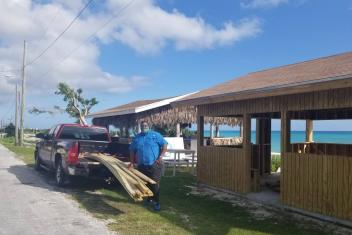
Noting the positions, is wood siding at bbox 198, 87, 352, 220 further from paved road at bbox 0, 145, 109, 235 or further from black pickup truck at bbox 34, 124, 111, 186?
paved road at bbox 0, 145, 109, 235

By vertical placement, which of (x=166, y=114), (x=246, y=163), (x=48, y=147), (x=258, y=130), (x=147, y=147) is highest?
(x=166, y=114)

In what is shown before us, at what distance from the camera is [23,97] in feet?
117

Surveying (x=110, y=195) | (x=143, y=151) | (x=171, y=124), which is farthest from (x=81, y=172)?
(x=171, y=124)

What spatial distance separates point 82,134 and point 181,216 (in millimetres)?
6325

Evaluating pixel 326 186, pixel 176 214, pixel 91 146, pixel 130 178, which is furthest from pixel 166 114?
pixel 326 186

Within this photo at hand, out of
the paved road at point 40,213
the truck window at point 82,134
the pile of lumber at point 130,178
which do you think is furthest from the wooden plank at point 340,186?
the truck window at point 82,134

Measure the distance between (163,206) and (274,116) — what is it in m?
6.74

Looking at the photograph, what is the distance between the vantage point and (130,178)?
31.3 ft

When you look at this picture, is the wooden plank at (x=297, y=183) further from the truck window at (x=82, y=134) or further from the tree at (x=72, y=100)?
the tree at (x=72, y=100)

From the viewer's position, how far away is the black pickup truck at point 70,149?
11805mm

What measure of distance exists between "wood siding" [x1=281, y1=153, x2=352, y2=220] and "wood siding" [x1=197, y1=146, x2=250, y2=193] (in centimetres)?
161

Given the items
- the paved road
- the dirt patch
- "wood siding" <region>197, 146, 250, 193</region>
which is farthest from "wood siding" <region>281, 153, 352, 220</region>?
the paved road

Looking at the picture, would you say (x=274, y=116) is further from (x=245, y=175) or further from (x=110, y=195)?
(x=110, y=195)

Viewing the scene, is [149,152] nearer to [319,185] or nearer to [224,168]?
[224,168]
